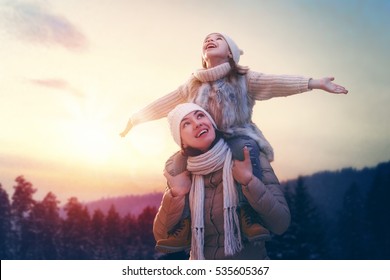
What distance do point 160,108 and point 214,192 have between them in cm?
43

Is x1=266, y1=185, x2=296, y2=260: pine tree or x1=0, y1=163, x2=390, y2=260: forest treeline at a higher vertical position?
x1=0, y1=163, x2=390, y2=260: forest treeline

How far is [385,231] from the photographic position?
8.68 ft

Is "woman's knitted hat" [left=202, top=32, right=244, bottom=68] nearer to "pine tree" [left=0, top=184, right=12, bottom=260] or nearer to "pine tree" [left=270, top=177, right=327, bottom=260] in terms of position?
"pine tree" [left=270, top=177, right=327, bottom=260]

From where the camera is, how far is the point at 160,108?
270cm

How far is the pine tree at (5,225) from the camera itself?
287 centimetres

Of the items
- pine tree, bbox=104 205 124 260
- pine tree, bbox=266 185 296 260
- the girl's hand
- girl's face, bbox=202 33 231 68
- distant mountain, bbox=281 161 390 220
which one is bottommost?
pine tree, bbox=266 185 296 260

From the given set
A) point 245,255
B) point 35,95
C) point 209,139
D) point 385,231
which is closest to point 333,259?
point 385,231

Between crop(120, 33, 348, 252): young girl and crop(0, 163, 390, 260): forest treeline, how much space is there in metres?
0.35

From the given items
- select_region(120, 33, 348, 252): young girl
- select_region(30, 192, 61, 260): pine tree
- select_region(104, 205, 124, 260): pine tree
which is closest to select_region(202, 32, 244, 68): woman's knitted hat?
select_region(120, 33, 348, 252): young girl

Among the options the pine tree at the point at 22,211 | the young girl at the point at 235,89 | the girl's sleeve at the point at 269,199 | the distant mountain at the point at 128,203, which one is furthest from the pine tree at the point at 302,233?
the pine tree at the point at 22,211

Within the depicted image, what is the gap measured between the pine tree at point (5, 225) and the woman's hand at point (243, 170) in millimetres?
1055

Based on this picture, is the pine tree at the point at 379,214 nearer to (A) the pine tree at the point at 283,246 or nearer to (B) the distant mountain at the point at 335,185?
(B) the distant mountain at the point at 335,185

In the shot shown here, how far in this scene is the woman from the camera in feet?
8.02

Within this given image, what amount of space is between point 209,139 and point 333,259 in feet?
2.32
